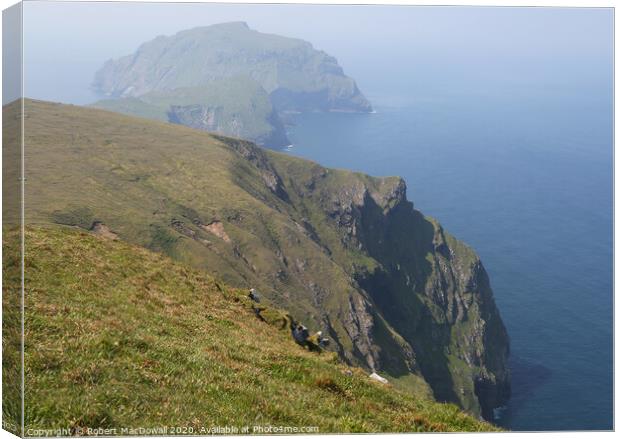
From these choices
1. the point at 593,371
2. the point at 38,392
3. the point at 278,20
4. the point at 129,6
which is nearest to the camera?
the point at 38,392

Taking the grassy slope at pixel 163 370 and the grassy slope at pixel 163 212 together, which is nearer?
the grassy slope at pixel 163 370

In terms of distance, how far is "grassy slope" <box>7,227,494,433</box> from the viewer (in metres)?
15.7

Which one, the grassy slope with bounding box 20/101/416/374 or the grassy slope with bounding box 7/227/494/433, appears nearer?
the grassy slope with bounding box 7/227/494/433

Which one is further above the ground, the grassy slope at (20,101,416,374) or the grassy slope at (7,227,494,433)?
the grassy slope at (7,227,494,433)

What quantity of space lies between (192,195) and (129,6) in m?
166

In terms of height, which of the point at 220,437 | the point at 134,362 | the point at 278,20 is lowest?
the point at 220,437

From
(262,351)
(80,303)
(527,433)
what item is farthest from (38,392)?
(527,433)

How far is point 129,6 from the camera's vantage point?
25141 mm

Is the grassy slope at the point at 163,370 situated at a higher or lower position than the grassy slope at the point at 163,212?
higher

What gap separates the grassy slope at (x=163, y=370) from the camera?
15.7m

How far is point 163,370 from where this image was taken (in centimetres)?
1778

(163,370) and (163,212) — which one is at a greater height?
(163,370)

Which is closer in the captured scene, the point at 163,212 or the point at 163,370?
the point at 163,370

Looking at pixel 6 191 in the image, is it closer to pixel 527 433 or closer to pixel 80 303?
pixel 80 303
